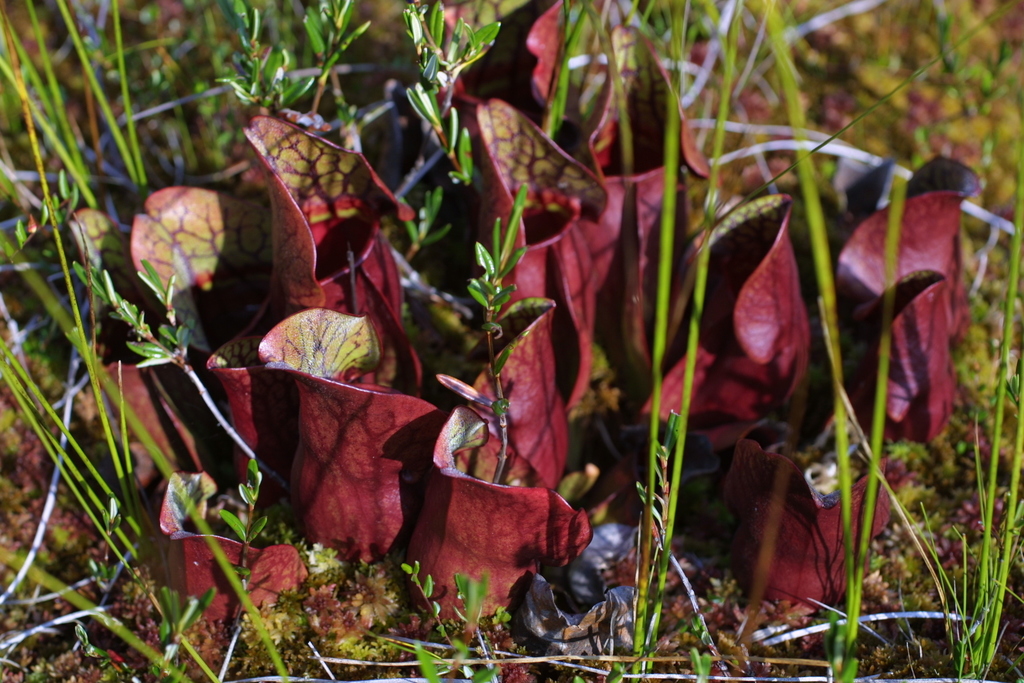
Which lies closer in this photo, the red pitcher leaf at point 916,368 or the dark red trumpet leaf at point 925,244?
the red pitcher leaf at point 916,368

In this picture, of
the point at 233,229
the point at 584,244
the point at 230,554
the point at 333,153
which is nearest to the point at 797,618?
the point at 584,244

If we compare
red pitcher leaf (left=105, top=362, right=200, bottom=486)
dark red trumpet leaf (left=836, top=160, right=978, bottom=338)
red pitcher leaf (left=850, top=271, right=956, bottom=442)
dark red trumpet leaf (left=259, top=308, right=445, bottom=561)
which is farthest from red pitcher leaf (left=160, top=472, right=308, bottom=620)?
dark red trumpet leaf (left=836, top=160, right=978, bottom=338)

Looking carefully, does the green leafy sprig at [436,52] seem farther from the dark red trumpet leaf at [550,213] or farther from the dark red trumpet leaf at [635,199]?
the dark red trumpet leaf at [635,199]

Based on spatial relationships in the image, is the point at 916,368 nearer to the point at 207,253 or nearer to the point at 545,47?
the point at 545,47

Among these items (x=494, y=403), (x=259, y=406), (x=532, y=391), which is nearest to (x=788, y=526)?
(x=532, y=391)

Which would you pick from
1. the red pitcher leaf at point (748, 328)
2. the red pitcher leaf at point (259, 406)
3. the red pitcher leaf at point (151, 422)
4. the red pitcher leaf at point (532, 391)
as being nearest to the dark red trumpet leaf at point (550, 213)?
the red pitcher leaf at point (532, 391)

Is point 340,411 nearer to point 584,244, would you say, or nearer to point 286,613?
point 286,613

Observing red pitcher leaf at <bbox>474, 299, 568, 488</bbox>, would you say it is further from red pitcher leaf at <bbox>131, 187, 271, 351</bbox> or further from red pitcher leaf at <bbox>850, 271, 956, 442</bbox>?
red pitcher leaf at <bbox>850, 271, 956, 442</bbox>
